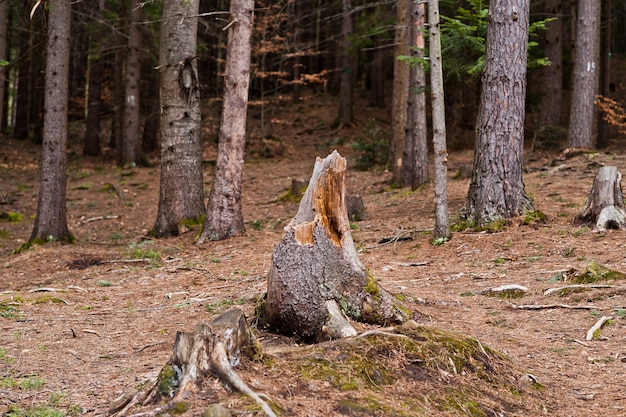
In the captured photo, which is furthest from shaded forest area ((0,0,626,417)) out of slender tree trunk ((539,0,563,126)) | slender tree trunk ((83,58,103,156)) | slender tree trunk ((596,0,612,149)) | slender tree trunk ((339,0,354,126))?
slender tree trunk ((339,0,354,126))

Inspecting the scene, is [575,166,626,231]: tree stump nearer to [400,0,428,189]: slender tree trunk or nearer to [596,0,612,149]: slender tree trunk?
[400,0,428,189]: slender tree trunk

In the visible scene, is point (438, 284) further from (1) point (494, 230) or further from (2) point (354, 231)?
(2) point (354, 231)

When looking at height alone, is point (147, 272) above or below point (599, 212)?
below

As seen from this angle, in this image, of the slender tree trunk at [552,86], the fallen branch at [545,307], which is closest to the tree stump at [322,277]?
the fallen branch at [545,307]

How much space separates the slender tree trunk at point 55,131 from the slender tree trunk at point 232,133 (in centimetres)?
304

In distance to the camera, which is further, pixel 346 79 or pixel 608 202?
pixel 346 79

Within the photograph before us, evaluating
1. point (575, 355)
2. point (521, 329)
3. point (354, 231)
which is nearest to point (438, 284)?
point (521, 329)

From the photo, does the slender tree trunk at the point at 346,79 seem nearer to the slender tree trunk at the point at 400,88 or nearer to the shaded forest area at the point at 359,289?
the shaded forest area at the point at 359,289

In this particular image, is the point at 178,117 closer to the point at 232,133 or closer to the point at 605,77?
the point at 232,133

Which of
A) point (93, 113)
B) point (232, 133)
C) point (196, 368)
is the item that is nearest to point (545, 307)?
point (196, 368)

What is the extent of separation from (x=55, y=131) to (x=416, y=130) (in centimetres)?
796

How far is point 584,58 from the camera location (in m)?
17.9

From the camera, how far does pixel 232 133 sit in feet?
40.0

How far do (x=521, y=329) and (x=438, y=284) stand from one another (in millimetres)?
1831
